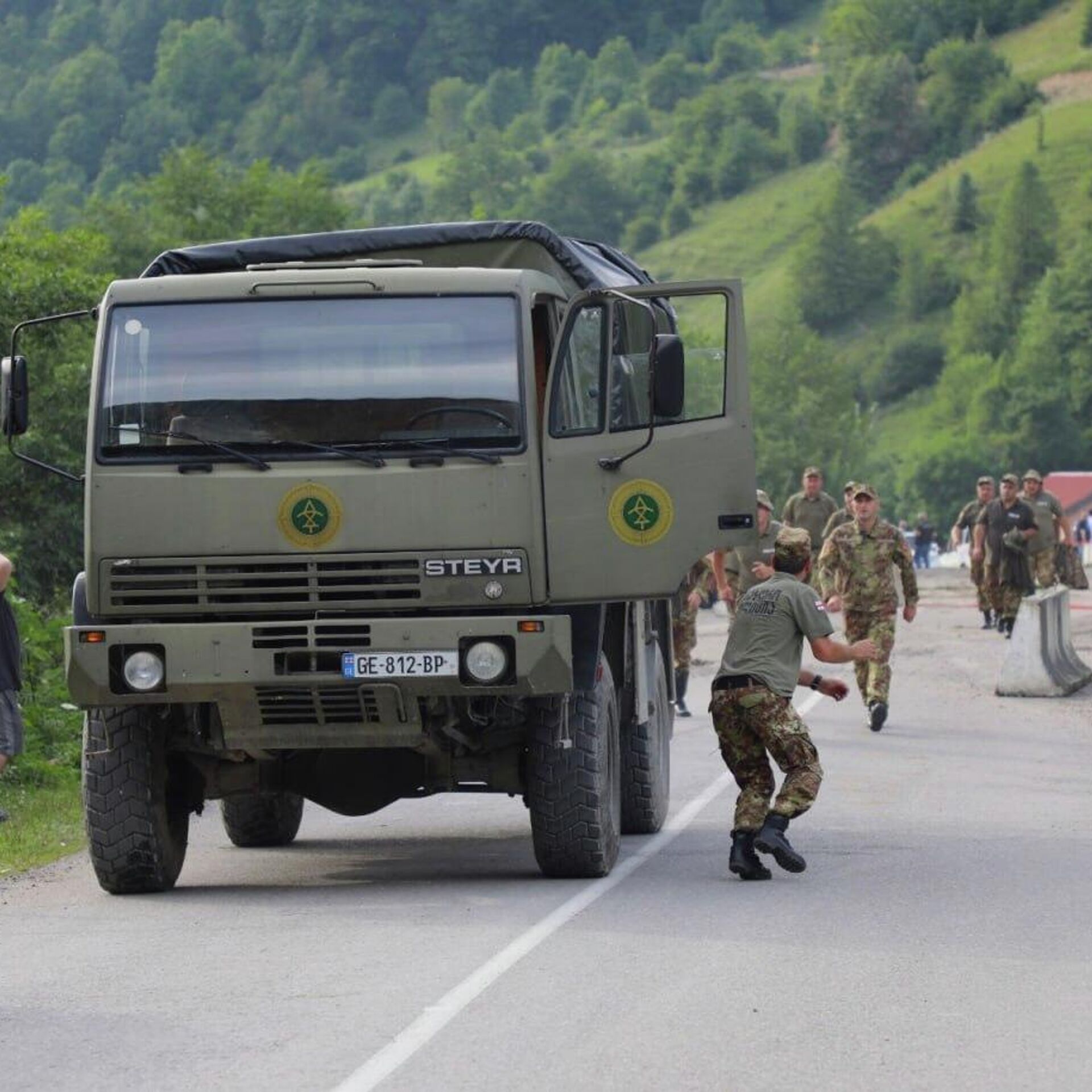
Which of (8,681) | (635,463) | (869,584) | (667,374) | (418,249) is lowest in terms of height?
(869,584)

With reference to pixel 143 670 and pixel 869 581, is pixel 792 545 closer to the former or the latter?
pixel 143 670

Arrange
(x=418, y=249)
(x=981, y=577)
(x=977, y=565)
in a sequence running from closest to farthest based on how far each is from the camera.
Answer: (x=418, y=249), (x=977, y=565), (x=981, y=577)

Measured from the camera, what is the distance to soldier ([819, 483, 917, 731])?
20.3 metres

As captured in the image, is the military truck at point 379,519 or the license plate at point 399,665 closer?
the license plate at point 399,665

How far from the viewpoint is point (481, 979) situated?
346 inches

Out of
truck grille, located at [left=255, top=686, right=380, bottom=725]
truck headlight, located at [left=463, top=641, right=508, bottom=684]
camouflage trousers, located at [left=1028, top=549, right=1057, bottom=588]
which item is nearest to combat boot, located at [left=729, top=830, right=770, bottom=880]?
truck headlight, located at [left=463, top=641, right=508, bottom=684]

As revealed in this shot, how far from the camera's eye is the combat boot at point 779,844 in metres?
11.5

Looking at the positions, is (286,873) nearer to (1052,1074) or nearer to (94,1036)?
(94,1036)

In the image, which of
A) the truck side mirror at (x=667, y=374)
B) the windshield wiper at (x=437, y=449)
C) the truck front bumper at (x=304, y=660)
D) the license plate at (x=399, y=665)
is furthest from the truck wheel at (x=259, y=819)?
the truck side mirror at (x=667, y=374)

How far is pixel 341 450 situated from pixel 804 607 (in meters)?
2.24

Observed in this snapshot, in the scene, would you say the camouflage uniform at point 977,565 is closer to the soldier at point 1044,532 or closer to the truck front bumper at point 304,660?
the soldier at point 1044,532

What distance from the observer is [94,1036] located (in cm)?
787

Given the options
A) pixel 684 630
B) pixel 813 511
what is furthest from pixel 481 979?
pixel 813 511

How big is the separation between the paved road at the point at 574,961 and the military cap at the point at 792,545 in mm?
1430
